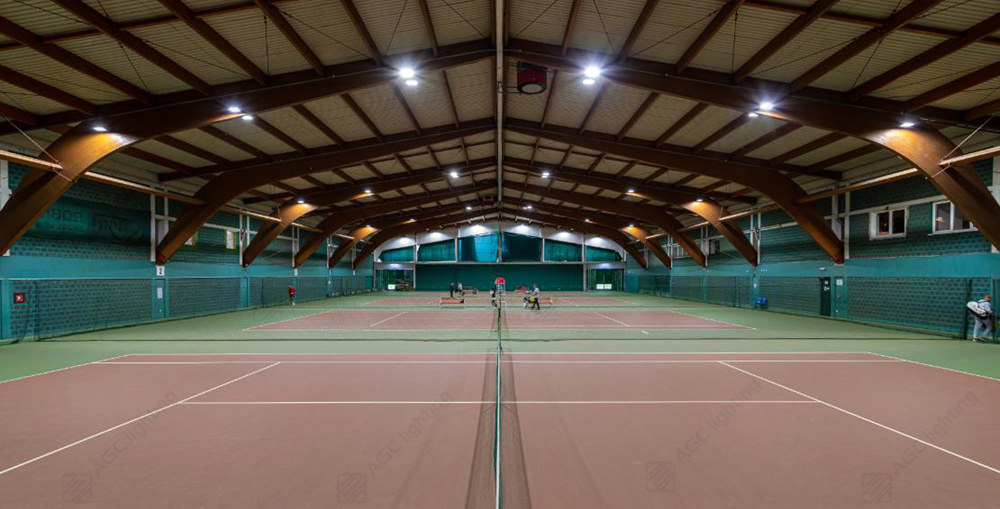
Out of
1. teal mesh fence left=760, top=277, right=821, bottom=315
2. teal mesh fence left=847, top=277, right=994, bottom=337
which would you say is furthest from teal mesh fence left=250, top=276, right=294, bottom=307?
teal mesh fence left=847, top=277, right=994, bottom=337

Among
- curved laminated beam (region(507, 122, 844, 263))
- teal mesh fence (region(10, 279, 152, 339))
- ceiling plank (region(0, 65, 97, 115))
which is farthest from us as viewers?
curved laminated beam (region(507, 122, 844, 263))

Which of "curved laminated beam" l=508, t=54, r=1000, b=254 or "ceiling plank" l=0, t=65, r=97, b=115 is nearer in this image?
"ceiling plank" l=0, t=65, r=97, b=115

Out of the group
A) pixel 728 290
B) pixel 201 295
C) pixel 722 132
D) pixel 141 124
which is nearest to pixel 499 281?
pixel 722 132

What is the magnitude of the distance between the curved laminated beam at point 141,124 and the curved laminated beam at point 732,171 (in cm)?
797

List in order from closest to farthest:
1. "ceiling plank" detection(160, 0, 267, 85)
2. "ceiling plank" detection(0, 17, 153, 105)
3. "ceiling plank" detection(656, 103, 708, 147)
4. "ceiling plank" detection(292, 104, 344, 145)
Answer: "ceiling plank" detection(0, 17, 153, 105) → "ceiling plank" detection(160, 0, 267, 85) → "ceiling plank" detection(656, 103, 708, 147) → "ceiling plank" detection(292, 104, 344, 145)

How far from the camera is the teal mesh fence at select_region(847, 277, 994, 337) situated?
53.5 ft

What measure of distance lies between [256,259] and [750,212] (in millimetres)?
31948

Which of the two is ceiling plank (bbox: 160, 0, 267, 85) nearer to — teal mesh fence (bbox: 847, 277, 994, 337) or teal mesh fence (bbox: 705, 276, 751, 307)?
teal mesh fence (bbox: 847, 277, 994, 337)

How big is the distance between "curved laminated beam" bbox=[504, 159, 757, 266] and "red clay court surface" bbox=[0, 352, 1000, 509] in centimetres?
1984

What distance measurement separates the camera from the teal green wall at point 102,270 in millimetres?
15734

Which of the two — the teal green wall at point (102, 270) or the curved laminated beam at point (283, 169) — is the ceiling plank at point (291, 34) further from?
the teal green wall at point (102, 270)

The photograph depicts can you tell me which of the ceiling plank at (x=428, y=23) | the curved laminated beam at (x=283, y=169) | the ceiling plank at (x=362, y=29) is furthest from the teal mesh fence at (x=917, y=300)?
the ceiling plank at (x=362, y=29)

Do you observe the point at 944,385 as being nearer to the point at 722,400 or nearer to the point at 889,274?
the point at 722,400

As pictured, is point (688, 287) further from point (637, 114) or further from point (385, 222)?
point (385, 222)
